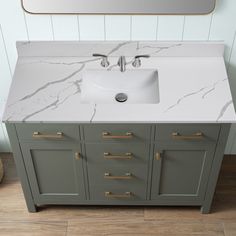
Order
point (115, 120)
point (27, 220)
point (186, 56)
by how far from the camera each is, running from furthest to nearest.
Result: point (27, 220)
point (186, 56)
point (115, 120)

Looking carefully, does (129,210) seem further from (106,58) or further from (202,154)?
(106,58)

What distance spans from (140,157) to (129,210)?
21.6 inches

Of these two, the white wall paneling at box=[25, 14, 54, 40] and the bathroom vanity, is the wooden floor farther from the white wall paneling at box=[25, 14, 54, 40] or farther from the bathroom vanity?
the white wall paneling at box=[25, 14, 54, 40]

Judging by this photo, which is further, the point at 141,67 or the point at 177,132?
the point at 141,67

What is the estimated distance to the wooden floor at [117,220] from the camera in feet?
7.87

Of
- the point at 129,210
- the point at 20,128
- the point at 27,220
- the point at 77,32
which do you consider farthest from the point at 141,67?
the point at 27,220

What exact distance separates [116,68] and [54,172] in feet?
2.42

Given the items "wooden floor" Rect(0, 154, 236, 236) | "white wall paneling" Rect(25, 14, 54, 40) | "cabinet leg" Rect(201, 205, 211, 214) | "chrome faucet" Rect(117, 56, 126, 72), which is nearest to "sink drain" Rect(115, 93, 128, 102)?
"chrome faucet" Rect(117, 56, 126, 72)

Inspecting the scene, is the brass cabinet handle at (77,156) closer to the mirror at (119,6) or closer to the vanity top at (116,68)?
the vanity top at (116,68)

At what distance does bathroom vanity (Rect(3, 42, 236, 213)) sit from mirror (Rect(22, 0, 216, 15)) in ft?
0.65

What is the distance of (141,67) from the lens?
2.26 m

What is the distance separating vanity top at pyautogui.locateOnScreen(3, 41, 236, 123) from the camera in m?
1.95

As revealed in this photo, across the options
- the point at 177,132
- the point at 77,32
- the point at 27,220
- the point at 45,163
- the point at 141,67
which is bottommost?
the point at 27,220

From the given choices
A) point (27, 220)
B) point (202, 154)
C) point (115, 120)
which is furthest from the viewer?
point (27, 220)
